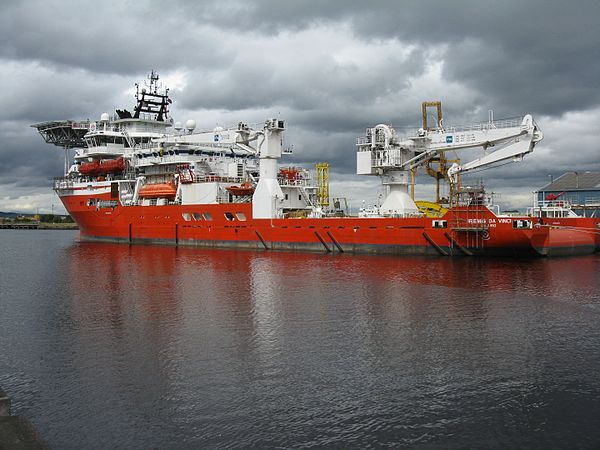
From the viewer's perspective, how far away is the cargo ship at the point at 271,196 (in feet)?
106

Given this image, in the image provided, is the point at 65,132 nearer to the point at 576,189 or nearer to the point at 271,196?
the point at 271,196

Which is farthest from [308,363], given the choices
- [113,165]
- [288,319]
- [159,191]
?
[113,165]

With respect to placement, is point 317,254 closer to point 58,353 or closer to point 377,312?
point 377,312

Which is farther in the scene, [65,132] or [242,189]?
[65,132]

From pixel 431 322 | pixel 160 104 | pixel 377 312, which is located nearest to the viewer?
pixel 431 322

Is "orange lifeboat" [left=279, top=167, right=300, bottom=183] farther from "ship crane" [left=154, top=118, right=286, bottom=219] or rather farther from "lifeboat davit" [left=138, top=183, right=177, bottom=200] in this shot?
"lifeboat davit" [left=138, top=183, right=177, bottom=200]

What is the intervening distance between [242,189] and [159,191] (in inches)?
345

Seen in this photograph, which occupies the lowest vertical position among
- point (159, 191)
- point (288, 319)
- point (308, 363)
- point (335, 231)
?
point (308, 363)

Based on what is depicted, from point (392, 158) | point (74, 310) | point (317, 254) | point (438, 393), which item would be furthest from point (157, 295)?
point (392, 158)

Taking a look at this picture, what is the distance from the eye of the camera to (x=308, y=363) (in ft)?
39.6

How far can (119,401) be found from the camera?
9977mm

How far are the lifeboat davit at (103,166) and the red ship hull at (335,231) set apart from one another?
7.11 ft

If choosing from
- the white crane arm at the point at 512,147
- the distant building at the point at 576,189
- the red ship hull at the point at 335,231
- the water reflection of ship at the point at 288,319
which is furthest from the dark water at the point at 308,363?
the distant building at the point at 576,189

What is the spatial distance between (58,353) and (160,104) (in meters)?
42.7
